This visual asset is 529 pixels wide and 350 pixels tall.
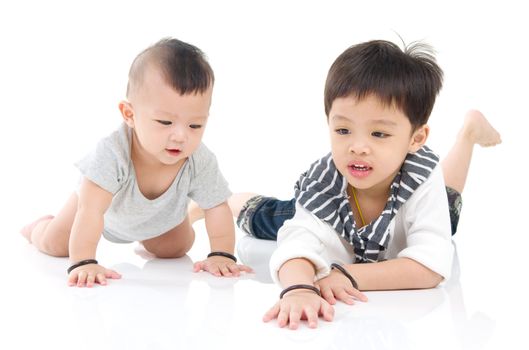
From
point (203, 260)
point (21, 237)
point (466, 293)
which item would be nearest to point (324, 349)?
point (466, 293)

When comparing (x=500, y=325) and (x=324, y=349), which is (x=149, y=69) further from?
(x=500, y=325)

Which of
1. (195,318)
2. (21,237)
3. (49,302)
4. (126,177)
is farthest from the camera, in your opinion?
(21,237)

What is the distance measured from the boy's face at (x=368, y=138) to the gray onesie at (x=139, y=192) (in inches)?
20.8

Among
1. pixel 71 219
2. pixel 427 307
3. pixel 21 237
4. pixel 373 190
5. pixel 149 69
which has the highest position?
pixel 149 69

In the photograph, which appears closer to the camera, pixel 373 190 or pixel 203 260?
pixel 373 190

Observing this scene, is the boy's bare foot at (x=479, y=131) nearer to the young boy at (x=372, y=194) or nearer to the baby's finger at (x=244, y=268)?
the young boy at (x=372, y=194)

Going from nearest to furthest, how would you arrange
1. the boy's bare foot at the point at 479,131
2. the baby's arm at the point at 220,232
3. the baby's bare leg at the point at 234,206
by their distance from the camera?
the baby's arm at the point at 220,232 → the baby's bare leg at the point at 234,206 → the boy's bare foot at the point at 479,131

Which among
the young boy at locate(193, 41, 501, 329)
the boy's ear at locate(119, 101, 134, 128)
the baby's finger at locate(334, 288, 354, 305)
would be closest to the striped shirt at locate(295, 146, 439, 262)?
the young boy at locate(193, 41, 501, 329)

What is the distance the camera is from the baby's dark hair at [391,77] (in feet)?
7.04

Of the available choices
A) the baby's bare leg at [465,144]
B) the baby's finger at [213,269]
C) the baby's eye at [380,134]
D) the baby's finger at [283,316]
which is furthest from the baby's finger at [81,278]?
the baby's bare leg at [465,144]

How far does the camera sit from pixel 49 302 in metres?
2.11

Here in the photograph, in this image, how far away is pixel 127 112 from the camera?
7.89 feet

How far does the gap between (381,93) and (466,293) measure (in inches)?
25.7

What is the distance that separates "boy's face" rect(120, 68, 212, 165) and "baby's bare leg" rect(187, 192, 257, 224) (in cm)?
66
